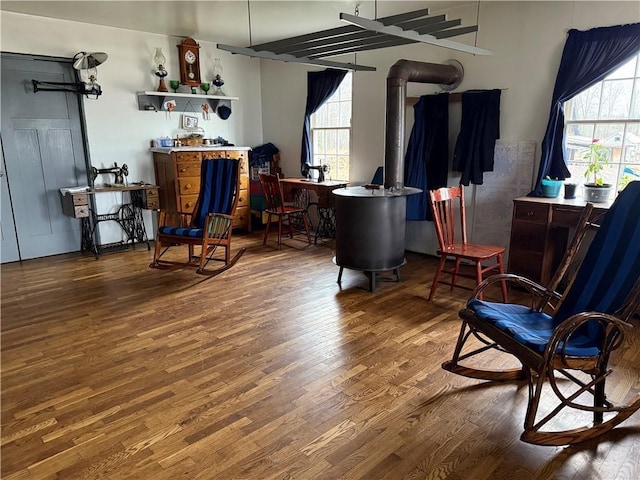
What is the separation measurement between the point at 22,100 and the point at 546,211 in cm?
516

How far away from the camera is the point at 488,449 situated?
6.28 ft

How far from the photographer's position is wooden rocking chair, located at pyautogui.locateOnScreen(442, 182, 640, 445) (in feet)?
6.11

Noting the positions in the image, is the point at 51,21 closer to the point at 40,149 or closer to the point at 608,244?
the point at 40,149

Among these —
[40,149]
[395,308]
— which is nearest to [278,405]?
[395,308]

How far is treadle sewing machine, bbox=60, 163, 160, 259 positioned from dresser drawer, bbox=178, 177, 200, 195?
29 centimetres

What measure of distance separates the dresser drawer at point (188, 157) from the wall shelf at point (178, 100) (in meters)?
0.74

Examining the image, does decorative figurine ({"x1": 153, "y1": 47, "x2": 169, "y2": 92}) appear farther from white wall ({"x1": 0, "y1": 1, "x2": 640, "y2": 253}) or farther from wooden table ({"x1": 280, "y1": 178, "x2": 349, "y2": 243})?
wooden table ({"x1": 280, "y1": 178, "x2": 349, "y2": 243})

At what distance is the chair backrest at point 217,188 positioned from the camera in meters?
4.43

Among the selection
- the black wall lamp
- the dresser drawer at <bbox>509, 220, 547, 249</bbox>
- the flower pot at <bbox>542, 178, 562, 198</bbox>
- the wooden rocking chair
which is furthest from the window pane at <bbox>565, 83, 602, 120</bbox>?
the black wall lamp

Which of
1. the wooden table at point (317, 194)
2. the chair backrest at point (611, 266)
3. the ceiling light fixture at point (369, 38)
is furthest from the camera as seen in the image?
the wooden table at point (317, 194)

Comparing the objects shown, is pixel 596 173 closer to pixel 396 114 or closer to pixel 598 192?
pixel 598 192

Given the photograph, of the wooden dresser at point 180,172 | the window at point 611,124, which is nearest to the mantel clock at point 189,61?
the wooden dresser at point 180,172

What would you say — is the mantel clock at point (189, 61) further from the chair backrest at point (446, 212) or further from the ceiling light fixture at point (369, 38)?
the chair backrest at point (446, 212)

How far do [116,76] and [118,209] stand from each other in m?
1.54
